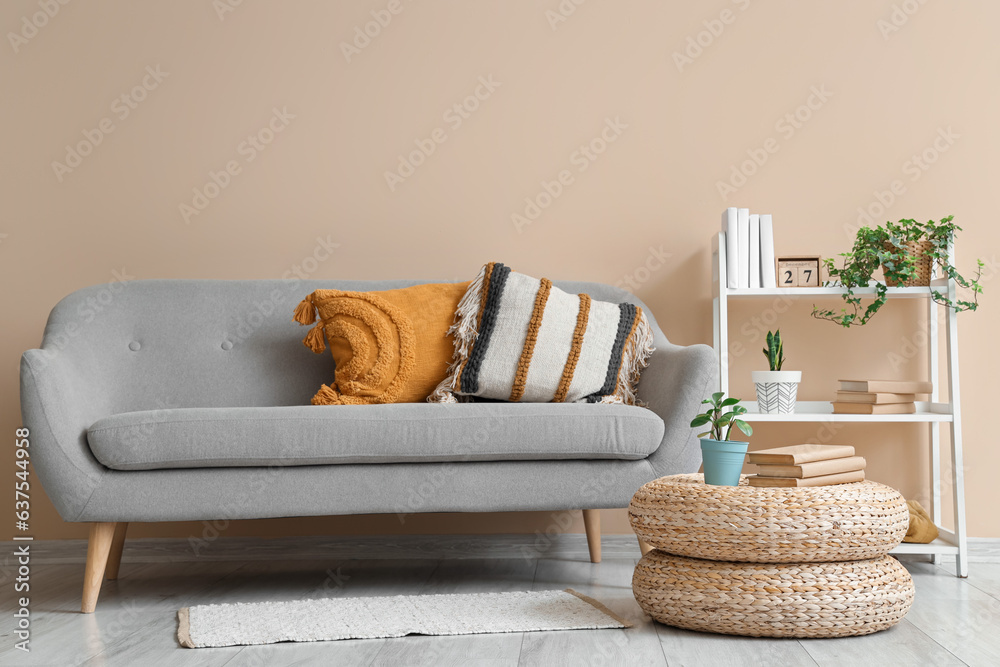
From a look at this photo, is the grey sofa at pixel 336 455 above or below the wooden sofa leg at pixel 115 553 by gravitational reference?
above

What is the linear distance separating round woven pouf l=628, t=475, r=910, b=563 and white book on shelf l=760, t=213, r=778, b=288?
1.00m

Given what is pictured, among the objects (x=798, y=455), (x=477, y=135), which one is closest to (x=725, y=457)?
(x=798, y=455)

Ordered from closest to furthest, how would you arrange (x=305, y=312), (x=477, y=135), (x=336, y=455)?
(x=336, y=455) → (x=305, y=312) → (x=477, y=135)

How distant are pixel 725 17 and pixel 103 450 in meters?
2.38

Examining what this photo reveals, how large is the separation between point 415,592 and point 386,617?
0.33 meters

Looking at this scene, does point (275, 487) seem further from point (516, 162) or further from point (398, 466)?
point (516, 162)

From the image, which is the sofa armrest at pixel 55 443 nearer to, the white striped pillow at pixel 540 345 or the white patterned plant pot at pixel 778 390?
the white striped pillow at pixel 540 345

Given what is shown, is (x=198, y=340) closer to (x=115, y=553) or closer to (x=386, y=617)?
(x=115, y=553)

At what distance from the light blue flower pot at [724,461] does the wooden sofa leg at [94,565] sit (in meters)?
1.40

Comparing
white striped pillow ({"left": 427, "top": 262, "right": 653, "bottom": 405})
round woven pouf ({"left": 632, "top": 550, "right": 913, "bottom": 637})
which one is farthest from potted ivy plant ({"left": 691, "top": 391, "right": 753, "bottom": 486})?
white striped pillow ({"left": 427, "top": 262, "right": 653, "bottom": 405})

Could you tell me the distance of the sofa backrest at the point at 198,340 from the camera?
7.99ft

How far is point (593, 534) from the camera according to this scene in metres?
2.51

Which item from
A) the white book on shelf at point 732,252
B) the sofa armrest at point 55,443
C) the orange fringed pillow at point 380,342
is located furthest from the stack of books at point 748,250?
the sofa armrest at point 55,443

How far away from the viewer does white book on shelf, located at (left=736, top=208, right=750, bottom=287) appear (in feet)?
8.30
